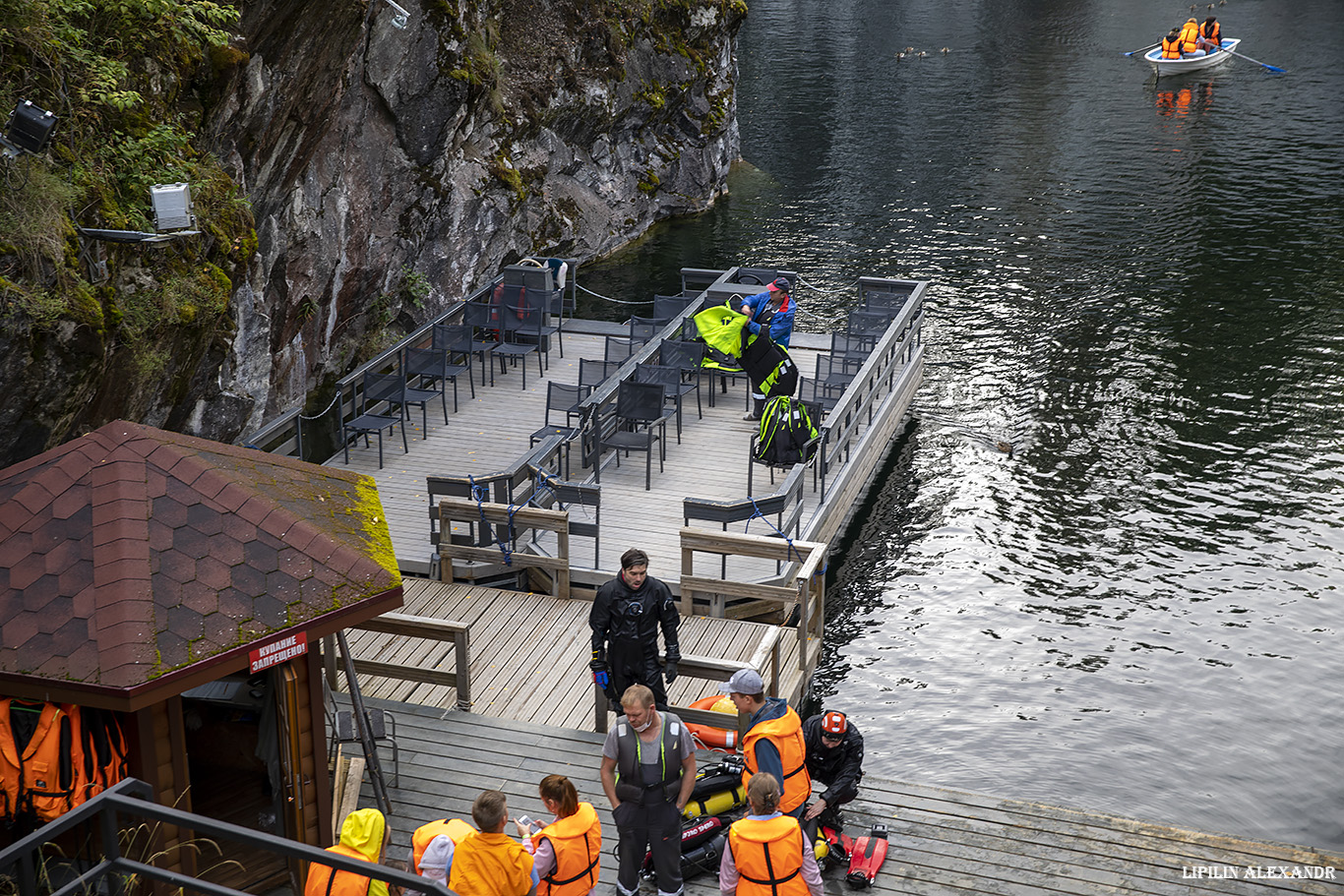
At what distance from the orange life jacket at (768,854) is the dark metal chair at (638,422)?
886 centimetres

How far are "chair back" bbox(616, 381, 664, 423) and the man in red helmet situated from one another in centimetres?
770

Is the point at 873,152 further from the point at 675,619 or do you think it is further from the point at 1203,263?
the point at 675,619

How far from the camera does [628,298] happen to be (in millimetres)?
27406

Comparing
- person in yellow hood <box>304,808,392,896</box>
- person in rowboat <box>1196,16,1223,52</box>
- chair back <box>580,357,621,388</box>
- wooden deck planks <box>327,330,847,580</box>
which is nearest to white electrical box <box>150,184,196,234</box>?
wooden deck planks <box>327,330,847,580</box>

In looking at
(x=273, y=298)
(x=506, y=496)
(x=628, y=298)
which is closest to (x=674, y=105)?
(x=628, y=298)

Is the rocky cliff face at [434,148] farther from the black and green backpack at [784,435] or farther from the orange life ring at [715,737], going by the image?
the orange life ring at [715,737]

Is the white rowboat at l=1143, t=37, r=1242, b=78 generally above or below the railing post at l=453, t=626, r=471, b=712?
above

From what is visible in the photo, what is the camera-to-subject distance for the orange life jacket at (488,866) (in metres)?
6.81

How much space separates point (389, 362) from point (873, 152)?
24.0 metres

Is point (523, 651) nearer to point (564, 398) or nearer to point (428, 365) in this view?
point (564, 398)

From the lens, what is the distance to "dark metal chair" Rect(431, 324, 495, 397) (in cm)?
1819

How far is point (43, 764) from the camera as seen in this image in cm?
690

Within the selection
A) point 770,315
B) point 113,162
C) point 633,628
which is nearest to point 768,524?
point 770,315

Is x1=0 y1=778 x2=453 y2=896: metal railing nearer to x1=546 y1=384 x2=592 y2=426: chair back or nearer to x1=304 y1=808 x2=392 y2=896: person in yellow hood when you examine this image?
x1=304 y1=808 x2=392 y2=896: person in yellow hood
